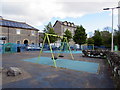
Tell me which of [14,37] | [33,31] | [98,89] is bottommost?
[98,89]

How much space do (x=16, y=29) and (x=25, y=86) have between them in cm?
2419

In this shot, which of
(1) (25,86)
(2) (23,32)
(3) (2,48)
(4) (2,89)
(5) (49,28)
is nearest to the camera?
(4) (2,89)

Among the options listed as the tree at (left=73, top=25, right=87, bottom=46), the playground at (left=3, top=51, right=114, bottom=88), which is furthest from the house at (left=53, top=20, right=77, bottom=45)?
the playground at (left=3, top=51, right=114, bottom=88)

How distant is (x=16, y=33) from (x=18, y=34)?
566mm

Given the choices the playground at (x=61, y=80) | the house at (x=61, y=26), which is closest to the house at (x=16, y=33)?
the house at (x=61, y=26)

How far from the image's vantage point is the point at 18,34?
25.1m

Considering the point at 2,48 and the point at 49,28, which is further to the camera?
the point at 49,28

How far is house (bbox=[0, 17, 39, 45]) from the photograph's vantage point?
22.5 meters

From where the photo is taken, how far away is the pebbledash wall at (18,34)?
22719 mm

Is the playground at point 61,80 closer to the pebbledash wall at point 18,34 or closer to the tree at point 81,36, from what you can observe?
the pebbledash wall at point 18,34

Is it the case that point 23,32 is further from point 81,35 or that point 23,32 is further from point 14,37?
point 81,35

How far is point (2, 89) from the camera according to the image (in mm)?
3482

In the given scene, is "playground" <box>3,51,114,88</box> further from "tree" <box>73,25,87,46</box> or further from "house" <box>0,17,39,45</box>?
"tree" <box>73,25,87,46</box>

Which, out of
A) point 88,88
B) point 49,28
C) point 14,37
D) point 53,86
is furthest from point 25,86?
point 49,28
